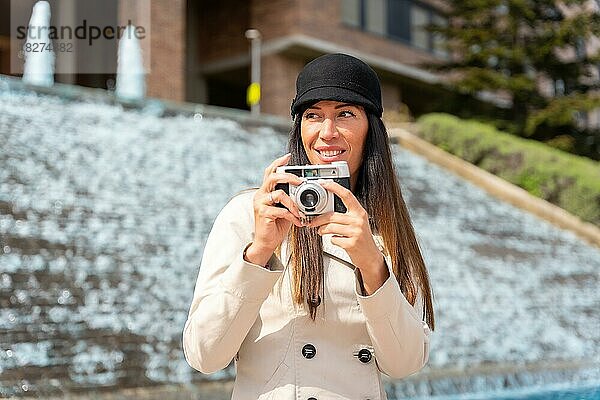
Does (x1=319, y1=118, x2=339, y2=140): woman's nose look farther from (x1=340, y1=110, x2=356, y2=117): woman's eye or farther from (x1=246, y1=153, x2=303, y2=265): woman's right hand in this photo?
(x1=246, y1=153, x2=303, y2=265): woman's right hand

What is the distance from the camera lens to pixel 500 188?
1290cm

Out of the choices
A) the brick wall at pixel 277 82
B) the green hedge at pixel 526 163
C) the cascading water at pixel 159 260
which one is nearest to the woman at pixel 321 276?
the cascading water at pixel 159 260

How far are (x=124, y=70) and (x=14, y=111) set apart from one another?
28.5 ft

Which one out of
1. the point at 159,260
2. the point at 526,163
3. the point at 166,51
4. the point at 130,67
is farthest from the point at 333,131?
the point at 130,67

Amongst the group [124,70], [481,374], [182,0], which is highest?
[182,0]

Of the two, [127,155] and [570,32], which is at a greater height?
[570,32]

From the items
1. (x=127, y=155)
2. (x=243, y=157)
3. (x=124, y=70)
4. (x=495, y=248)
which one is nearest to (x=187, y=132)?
(x=243, y=157)

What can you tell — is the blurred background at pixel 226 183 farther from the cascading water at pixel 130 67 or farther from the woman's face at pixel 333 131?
the woman's face at pixel 333 131

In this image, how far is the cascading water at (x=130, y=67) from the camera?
1764cm

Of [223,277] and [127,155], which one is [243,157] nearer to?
[127,155]

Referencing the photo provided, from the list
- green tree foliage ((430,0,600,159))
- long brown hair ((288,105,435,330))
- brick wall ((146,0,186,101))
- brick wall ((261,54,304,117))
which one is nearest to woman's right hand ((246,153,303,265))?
long brown hair ((288,105,435,330))

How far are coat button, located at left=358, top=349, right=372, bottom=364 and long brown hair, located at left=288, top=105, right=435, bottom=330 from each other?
170 mm

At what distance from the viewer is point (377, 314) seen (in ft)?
5.62

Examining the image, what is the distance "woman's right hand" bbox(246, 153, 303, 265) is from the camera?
1.67m
